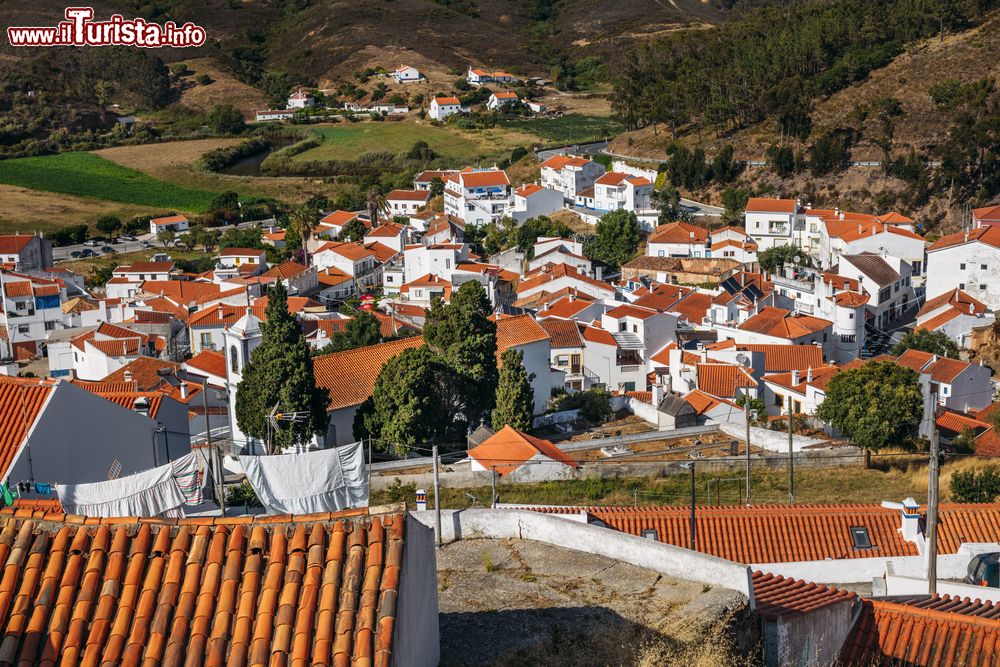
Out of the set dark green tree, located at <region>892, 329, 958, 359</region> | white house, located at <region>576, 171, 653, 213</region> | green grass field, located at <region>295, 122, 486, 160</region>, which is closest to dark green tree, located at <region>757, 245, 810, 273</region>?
dark green tree, located at <region>892, 329, 958, 359</region>

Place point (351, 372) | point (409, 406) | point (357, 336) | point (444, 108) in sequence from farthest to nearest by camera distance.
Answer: point (444, 108)
point (357, 336)
point (351, 372)
point (409, 406)

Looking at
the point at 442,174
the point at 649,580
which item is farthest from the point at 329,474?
the point at 442,174

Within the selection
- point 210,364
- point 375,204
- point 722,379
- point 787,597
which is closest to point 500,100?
point 375,204

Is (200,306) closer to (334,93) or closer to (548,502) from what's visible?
(548,502)

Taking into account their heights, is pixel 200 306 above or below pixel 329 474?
below

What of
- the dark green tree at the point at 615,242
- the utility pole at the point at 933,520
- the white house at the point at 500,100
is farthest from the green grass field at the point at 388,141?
the utility pole at the point at 933,520

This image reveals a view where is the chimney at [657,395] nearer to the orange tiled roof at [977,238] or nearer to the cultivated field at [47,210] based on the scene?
the orange tiled roof at [977,238]

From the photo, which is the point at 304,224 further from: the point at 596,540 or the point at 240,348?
the point at 596,540

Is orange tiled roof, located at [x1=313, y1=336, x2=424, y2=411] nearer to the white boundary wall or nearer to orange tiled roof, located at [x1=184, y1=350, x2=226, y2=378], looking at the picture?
orange tiled roof, located at [x1=184, y1=350, x2=226, y2=378]
